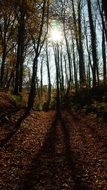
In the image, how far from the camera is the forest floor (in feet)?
30.7

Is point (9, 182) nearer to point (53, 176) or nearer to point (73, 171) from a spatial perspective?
point (53, 176)

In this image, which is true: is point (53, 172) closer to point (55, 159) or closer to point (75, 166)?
point (75, 166)

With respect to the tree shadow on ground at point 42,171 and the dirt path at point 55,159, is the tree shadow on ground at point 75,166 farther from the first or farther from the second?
the tree shadow on ground at point 42,171

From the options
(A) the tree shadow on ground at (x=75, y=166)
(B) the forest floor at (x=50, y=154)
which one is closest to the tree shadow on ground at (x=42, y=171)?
(B) the forest floor at (x=50, y=154)

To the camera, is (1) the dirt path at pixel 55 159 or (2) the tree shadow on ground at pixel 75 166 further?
(1) the dirt path at pixel 55 159

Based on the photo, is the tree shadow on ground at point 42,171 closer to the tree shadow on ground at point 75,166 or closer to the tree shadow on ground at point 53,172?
the tree shadow on ground at point 53,172

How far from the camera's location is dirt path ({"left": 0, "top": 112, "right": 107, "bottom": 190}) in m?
9.27

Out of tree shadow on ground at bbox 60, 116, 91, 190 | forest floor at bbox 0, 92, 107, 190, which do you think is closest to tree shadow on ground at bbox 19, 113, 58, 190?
forest floor at bbox 0, 92, 107, 190

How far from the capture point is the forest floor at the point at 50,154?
9.34 meters

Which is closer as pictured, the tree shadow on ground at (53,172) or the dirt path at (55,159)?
the tree shadow on ground at (53,172)

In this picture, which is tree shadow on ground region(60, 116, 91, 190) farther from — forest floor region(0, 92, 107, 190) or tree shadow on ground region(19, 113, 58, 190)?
tree shadow on ground region(19, 113, 58, 190)

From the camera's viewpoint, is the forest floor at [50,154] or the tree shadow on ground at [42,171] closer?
the tree shadow on ground at [42,171]

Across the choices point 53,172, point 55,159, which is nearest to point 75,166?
point 53,172

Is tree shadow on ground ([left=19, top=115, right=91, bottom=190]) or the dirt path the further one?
the dirt path
